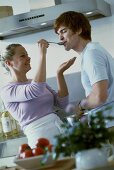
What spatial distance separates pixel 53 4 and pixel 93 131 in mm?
1541

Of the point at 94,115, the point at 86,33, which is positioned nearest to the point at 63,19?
the point at 86,33

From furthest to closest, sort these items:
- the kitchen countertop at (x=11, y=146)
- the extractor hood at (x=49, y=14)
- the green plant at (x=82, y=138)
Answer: the kitchen countertop at (x=11, y=146) → the extractor hood at (x=49, y=14) → the green plant at (x=82, y=138)

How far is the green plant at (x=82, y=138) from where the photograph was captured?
1.11 m

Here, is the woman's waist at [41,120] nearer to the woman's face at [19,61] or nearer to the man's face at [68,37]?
the woman's face at [19,61]

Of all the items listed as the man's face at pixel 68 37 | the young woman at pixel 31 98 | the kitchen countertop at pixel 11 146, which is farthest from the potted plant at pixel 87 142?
the kitchen countertop at pixel 11 146

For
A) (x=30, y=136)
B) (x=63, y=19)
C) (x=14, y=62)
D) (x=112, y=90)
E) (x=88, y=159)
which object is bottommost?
(x=30, y=136)

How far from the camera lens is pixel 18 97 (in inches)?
85.7

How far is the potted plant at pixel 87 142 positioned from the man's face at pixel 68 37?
0.86m

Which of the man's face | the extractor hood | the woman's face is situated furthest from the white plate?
the extractor hood

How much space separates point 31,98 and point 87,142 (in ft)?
3.50

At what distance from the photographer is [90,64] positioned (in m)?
1.72

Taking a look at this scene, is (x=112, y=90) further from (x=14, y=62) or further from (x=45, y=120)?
(x=14, y=62)

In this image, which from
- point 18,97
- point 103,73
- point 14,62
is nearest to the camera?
point 103,73

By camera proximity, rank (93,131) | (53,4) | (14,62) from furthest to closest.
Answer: (53,4)
(14,62)
(93,131)
